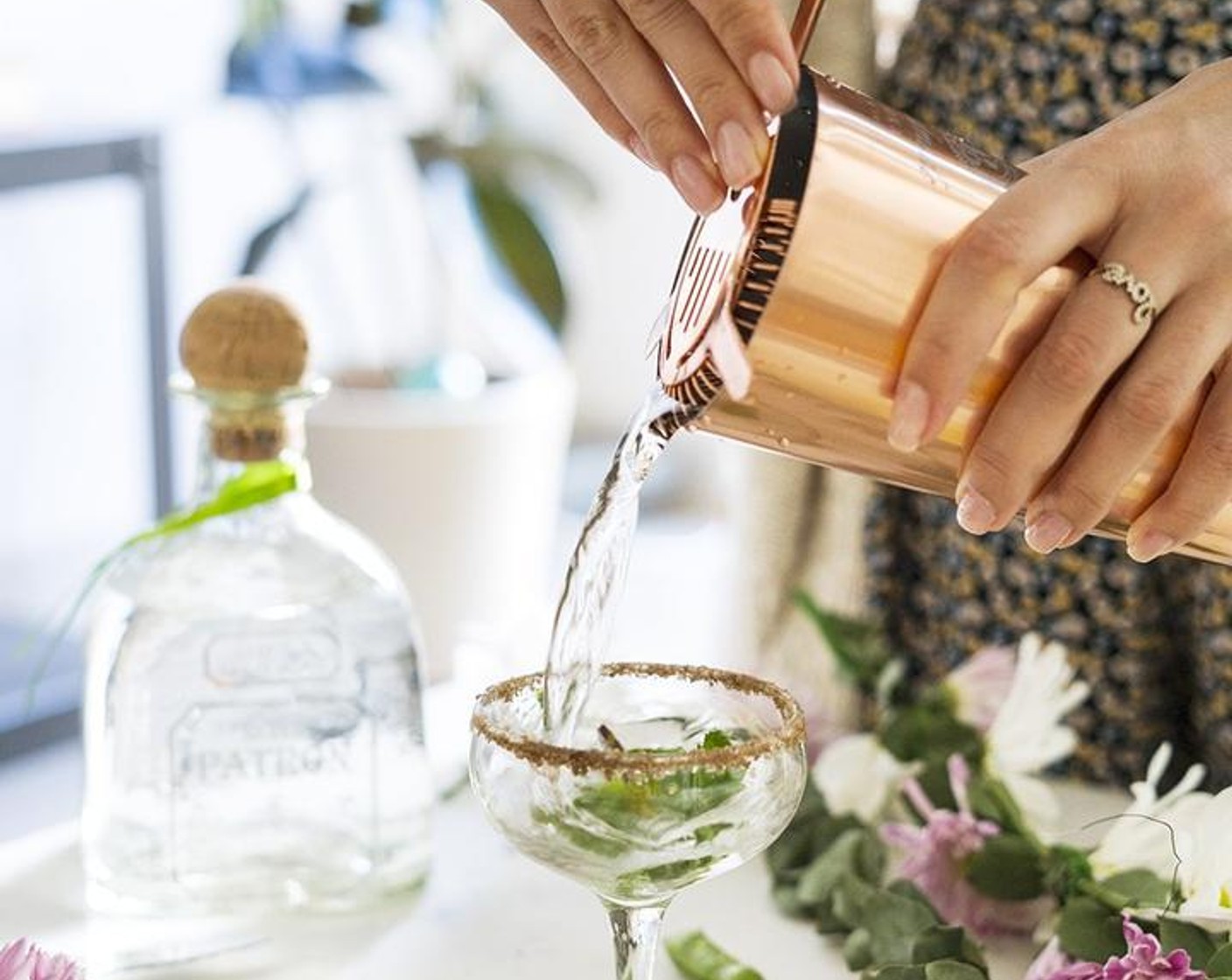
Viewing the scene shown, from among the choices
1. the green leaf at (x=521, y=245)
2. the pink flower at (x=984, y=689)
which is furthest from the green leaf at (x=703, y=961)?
the green leaf at (x=521, y=245)

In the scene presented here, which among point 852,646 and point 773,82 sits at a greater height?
point 773,82

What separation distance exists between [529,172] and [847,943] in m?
1.89

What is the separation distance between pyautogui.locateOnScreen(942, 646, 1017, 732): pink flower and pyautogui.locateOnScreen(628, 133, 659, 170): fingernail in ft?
1.24

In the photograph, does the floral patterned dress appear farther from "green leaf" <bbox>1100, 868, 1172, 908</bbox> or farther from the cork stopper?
the cork stopper

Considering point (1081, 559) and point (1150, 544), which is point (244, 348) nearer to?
point (1150, 544)

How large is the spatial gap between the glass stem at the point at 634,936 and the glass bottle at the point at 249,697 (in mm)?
249

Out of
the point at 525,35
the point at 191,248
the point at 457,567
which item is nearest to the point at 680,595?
the point at 457,567

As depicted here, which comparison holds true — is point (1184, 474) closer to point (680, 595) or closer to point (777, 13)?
point (777, 13)

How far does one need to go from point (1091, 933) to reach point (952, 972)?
0.07 m

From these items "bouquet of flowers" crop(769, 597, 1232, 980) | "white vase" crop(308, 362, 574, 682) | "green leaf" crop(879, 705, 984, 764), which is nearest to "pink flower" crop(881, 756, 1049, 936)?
"bouquet of flowers" crop(769, 597, 1232, 980)

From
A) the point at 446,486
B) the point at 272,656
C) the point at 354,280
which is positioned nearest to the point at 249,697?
the point at 272,656

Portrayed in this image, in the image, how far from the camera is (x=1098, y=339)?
0.68m

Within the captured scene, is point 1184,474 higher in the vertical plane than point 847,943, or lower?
higher

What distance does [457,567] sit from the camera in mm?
2016
